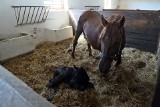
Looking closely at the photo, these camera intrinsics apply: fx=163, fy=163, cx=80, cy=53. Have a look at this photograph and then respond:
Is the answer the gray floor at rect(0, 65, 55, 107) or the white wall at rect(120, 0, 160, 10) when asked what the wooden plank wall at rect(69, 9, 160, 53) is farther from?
the white wall at rect(120, 0, 160, 10)

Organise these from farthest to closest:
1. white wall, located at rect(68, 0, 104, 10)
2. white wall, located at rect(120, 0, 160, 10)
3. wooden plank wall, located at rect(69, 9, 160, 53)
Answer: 1. white wall, located at rect(120, 0, 160, 10)
2. white wall, located at rect(68, 0, 104, 10)
3. wooden plank wall, located at rect(69, 9, 160, 53)

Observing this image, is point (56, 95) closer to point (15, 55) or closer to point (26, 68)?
point (26, 68)

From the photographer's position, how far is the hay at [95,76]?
1.65 meters

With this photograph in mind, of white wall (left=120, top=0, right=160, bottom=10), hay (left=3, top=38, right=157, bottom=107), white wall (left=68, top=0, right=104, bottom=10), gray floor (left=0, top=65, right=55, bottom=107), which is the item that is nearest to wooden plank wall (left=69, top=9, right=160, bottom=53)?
hay (left=3, top=38, right=157, bottom=107)

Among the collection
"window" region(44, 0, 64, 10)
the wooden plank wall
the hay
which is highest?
"window" region(44, 0, 64, 10)

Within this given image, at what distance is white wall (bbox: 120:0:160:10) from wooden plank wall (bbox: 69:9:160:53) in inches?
159

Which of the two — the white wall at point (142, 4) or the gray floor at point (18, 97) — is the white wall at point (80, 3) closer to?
the white wall at point (142, 4)

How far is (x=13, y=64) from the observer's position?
8.54 feet

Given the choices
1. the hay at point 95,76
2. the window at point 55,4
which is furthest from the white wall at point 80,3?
the hay at point 95,76

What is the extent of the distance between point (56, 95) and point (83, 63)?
966mm

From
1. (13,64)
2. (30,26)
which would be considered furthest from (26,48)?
(30,26)

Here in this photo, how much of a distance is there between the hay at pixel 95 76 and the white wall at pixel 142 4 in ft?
14.2

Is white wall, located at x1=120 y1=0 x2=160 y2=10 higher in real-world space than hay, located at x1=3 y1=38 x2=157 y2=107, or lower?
higher

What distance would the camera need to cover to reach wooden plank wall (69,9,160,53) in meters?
2.93
